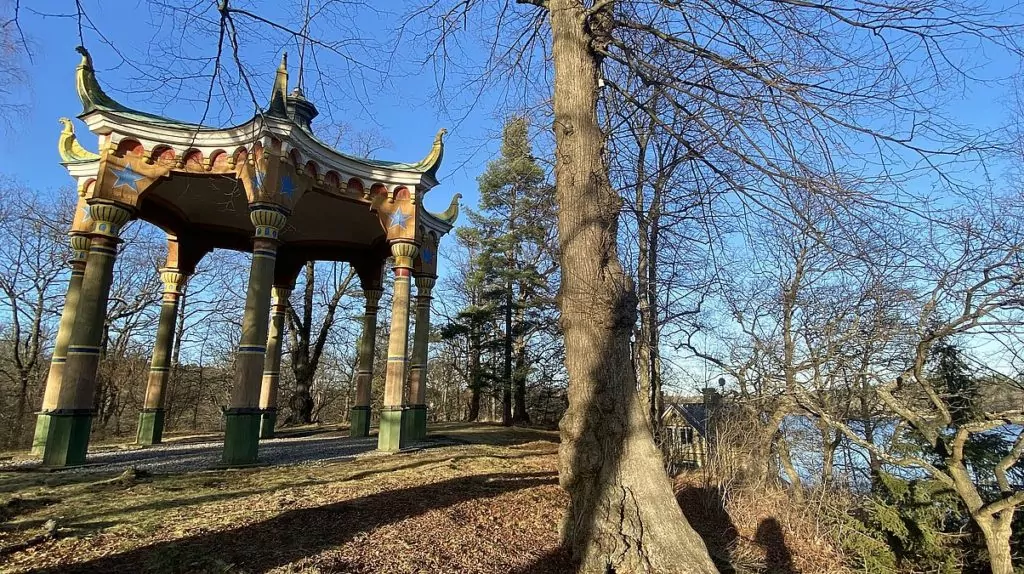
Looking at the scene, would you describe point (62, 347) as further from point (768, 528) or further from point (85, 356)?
point (768, 528)

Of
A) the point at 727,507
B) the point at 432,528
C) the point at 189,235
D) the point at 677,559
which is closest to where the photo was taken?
the point at 677,559

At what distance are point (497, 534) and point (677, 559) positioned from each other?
78.2 inches

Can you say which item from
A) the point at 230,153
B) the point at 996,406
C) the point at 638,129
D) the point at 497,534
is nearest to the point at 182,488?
the point at 497,534

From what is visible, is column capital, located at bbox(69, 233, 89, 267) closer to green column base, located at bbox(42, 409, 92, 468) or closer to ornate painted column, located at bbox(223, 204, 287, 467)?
green column base, located at bbox(42, 409, 92, 468)

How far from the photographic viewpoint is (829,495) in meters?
7.59

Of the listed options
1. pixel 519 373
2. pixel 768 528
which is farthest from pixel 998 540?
pixel 519 373

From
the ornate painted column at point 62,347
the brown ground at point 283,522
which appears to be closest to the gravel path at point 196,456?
the brown ground at point 283,522

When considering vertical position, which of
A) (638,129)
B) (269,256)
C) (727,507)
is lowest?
(727,507)

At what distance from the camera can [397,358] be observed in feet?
33.1

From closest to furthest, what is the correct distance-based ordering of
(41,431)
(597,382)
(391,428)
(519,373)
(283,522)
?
(597,382), (283,522), (41,431), (391,428), (519,373)

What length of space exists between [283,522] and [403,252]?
247 inches

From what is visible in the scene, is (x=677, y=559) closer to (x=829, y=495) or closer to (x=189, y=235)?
(x=829, y=495)

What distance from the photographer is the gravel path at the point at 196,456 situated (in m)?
7.67

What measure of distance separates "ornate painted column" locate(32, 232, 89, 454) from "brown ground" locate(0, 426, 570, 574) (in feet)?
8.25
